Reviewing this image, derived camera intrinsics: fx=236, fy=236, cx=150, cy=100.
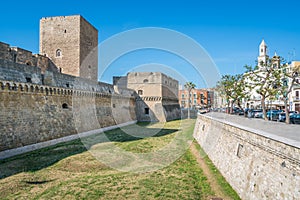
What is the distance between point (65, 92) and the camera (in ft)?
A: 58.7

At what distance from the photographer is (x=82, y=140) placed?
17.9m

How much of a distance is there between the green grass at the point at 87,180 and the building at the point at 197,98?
55.7 m

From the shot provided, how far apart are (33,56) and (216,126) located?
17.4 meters

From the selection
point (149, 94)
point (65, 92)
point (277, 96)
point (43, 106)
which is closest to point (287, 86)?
point (277, 96)

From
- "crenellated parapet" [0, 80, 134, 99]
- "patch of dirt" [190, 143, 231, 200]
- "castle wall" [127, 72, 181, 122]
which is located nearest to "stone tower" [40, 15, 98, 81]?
"crenellated parapet" [0, 80, 134, 99]

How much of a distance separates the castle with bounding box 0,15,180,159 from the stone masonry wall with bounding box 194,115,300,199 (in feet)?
36.0

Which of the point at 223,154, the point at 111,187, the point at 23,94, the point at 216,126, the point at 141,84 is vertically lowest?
the point at 111,187

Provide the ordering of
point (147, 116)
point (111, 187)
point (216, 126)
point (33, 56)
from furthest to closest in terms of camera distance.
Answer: point (147, 116), point (33, 56), point (216, 126), point (111, 187)

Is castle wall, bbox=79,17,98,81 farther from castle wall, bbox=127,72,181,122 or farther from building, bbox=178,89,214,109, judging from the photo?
building, bbox=178,89,214,109

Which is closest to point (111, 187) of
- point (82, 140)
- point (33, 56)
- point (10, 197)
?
point (10, 197)

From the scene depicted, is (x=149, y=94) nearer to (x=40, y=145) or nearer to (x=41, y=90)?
(x=41, y=90)

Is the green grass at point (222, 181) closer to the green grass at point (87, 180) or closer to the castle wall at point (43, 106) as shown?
the green grass at point (87, 180)

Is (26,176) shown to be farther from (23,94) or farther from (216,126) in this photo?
(216,126)

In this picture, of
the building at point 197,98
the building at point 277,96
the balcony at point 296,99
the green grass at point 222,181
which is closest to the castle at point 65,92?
the green grass at point 222,181
